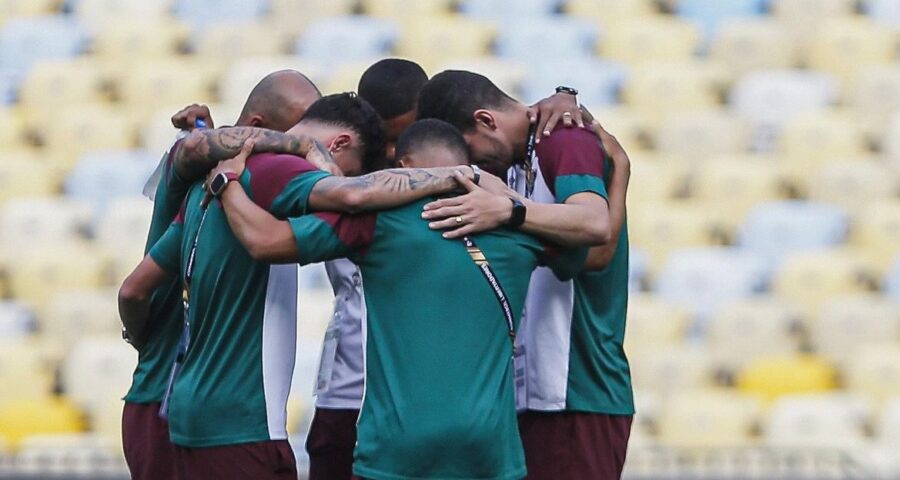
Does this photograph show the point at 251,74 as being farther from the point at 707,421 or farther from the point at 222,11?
the point at 707,421

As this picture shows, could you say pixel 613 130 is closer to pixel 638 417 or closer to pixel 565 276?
pixel 638 417

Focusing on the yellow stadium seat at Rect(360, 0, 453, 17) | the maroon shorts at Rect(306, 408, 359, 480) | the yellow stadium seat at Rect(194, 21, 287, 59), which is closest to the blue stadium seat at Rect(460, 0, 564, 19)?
the yellow stadium seat at Rect(360, 0, 453, 17)

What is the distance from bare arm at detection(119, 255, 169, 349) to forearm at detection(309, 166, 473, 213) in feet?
2.42

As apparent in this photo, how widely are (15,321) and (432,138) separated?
5.66 m

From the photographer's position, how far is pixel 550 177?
17.3 ft

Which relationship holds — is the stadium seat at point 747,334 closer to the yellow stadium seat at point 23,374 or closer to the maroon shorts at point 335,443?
the yellow stadium seat at point 23,374

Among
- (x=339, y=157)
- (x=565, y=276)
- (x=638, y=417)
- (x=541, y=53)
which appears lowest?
(x=638, y=417)

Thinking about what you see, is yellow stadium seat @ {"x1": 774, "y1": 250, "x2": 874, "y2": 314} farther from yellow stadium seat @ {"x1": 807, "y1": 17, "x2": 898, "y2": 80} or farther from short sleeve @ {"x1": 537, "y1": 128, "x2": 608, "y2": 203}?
Result: short sleeve @ {"x1": 537, "y1": 128, "x2": 608, "y2": 203}

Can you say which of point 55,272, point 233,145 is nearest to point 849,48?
point 55,272

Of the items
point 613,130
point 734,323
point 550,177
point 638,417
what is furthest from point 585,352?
point 613,130

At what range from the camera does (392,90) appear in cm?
588

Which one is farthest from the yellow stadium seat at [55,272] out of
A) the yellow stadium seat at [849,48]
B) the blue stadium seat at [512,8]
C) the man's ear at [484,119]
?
the man's ear at [484,119]

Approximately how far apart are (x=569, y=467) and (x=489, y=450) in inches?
26.2

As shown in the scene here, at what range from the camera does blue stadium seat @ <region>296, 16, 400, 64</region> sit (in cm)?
1194
